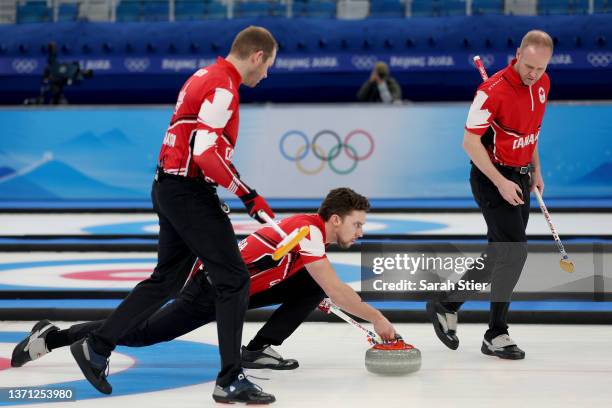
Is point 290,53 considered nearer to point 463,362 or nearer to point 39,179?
point 39,179

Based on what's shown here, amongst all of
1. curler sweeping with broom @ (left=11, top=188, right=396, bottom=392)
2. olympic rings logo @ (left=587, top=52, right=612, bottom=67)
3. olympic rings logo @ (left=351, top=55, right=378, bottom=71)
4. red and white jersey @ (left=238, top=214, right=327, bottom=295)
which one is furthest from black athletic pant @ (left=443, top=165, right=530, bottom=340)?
olympic rings logo @ (left=351, top=55, right=378, bottom=71)

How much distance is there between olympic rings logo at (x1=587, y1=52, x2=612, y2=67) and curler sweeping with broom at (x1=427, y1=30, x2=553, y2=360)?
12896 millimetres

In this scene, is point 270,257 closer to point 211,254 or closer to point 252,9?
point 211,254

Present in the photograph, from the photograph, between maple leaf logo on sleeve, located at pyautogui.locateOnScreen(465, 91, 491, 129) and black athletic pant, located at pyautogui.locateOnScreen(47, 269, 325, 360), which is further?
maple leaf logo on sleeve, located at pyautogui.locateOnScreen(465, 91, 491, 129)

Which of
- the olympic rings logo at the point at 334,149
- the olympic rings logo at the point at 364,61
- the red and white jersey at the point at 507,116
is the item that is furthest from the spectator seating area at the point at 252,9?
the red and white jersey at the point at 507,116

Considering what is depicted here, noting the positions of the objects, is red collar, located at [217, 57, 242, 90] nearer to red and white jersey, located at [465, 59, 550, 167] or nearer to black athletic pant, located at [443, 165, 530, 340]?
red and white jersey, located at [465, 59, 550, 167]

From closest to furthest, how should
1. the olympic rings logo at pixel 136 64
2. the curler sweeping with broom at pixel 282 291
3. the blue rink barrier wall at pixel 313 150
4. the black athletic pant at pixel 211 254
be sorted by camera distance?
the black athletic pant at pixel 211 254 < the curler sweeping with broom at pixel 282 291 < the blue rink barrier wall at pixel 313 150 < the olympic rings logo at pixel 136 64

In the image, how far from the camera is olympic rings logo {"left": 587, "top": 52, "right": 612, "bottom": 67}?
55.8 feet

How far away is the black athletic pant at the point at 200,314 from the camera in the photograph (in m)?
4.26

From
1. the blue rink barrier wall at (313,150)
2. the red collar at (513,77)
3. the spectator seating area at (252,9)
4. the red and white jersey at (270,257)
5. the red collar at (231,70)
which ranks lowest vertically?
the blue rink barrier wall at (313,150)

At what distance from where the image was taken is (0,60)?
18578mm

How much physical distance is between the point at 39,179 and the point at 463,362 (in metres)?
8.63

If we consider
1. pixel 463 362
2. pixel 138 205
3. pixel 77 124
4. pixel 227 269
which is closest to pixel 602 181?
pixel 138 205

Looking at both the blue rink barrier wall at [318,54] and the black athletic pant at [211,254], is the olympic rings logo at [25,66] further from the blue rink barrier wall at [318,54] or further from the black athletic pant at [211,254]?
the black athletic pant at [211,254]
